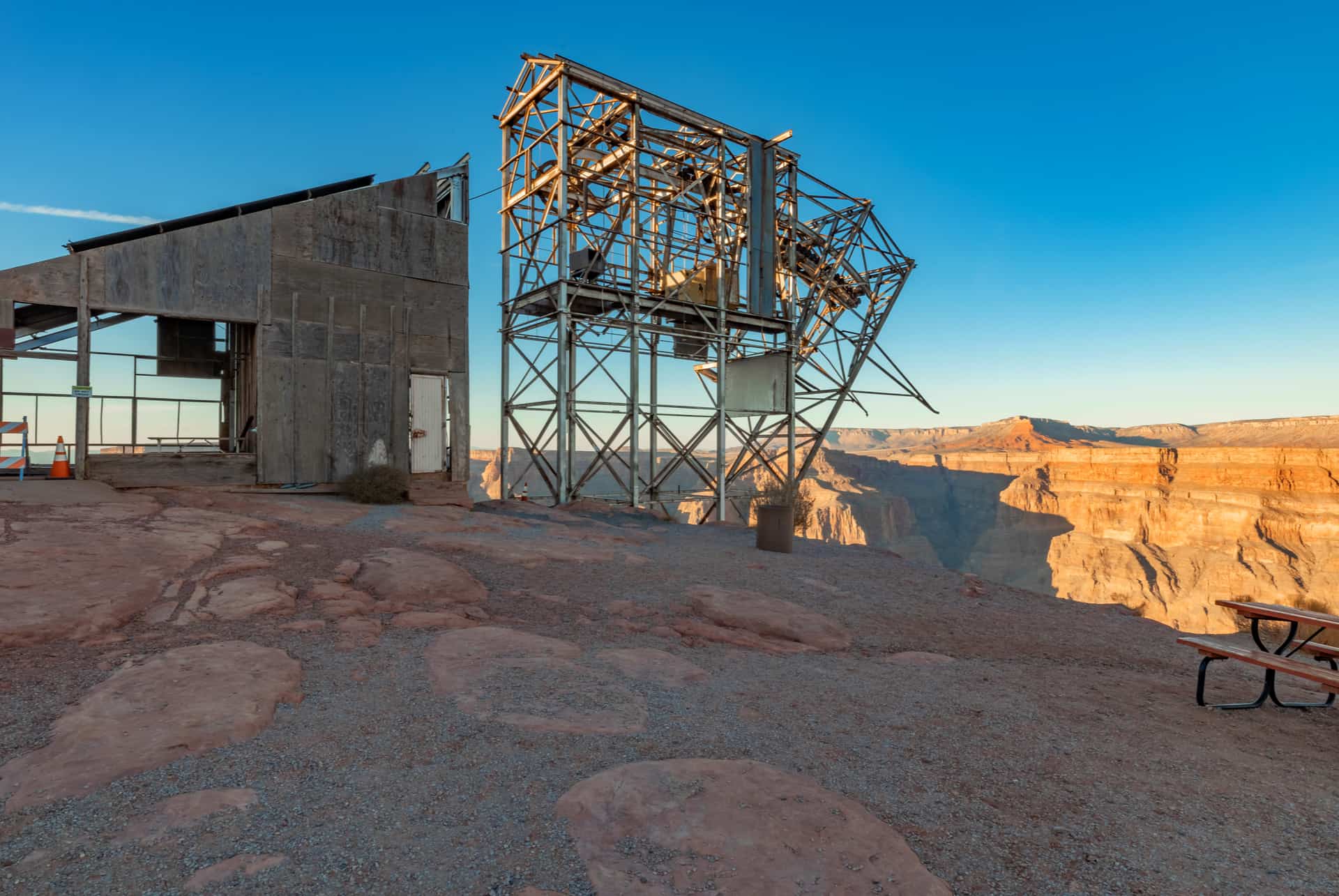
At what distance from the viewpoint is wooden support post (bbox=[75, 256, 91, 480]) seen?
1247 centimetres

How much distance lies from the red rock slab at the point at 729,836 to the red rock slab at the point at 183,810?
1.49 metres

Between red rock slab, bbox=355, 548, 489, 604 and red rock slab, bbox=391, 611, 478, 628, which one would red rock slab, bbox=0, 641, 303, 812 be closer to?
red rock slab, bbox=391, 611, 478, 628

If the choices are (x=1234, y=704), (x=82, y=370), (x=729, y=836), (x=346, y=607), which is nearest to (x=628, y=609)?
(x=346, y=607)

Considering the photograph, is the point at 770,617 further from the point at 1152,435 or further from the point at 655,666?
the point at 1152,435

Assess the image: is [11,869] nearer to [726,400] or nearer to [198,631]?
[198,631]

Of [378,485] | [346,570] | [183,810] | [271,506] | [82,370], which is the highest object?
[82,370]

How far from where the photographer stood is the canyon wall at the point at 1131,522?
5225 cm

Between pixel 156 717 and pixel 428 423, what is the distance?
40.8 feet

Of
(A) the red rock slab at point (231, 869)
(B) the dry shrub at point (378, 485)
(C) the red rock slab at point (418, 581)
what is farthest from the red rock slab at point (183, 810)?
(B) the dry shrub at point (378, 485)

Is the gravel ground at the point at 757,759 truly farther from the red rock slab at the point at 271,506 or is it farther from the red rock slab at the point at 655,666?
the red rock slab at the point at 271,506

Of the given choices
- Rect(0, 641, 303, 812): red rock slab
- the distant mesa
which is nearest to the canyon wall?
the distant mesa

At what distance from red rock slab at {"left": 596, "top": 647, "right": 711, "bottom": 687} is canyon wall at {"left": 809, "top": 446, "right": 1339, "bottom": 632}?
4099 centimetres

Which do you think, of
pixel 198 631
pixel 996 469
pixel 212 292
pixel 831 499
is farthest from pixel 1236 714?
pixel 996 469

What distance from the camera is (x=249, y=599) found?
20.6ft
